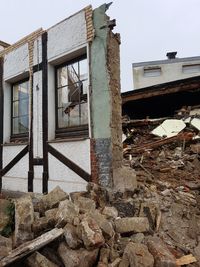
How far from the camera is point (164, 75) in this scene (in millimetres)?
26094

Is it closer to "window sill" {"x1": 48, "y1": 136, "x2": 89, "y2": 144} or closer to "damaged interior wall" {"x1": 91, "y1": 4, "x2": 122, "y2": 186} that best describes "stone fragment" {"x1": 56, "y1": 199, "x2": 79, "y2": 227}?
"damaged interior wall" {"x1": 91, "y1": 4, "x2": 122, "y2": 186}

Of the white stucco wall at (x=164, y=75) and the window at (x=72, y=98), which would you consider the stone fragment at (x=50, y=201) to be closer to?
the window at (x=72, y=98)

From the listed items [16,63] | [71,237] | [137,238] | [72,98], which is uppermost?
[16,63]

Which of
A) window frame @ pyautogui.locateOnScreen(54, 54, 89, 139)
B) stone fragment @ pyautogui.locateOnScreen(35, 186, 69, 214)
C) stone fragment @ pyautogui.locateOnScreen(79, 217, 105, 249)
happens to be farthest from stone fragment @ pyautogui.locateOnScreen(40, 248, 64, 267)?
window frame @ pyautogui.locateOnScreen(54, 54, 89, 139)

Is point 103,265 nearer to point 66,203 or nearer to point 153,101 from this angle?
point 66,203

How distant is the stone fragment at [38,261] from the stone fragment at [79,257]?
203mm

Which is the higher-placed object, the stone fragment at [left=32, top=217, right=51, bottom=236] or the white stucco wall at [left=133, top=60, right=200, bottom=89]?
the white stucco wall at [left=133, top=60, right=200, bottom=89]

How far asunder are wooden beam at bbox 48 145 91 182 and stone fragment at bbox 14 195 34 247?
56.4 inches

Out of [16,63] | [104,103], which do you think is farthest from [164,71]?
[104,103]

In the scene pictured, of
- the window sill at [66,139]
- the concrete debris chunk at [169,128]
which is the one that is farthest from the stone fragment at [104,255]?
the concrete debris chunk at [169,128]

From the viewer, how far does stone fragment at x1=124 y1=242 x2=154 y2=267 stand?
3.75m

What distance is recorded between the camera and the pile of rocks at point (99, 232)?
390cm

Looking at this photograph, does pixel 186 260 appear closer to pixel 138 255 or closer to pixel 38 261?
pixel 138 255

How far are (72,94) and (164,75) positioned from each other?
2099 cm
